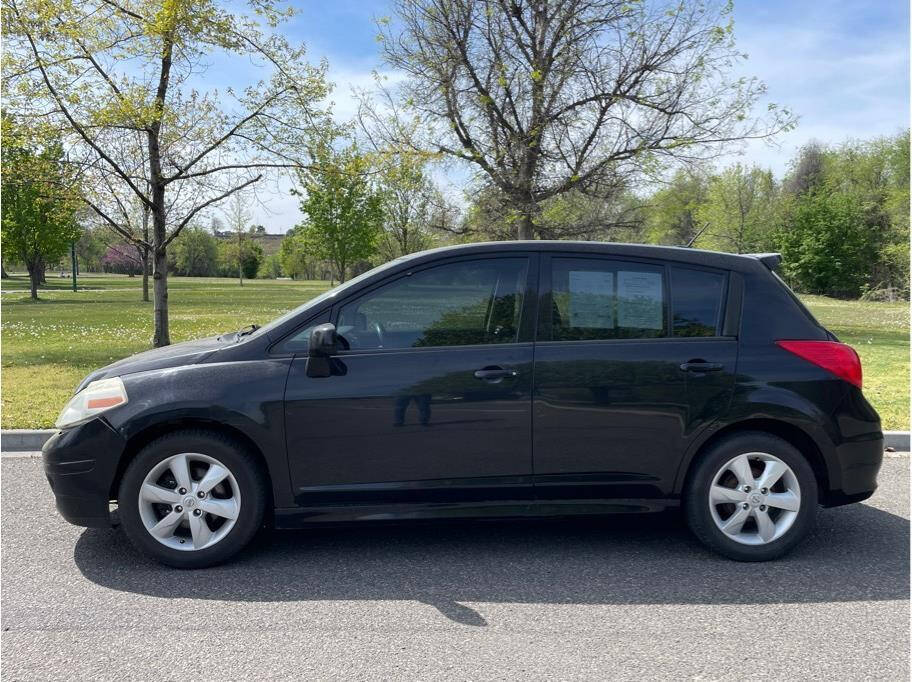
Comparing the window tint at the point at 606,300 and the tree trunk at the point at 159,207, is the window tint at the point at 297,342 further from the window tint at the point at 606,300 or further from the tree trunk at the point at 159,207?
the tree trunk at the point at 159,207

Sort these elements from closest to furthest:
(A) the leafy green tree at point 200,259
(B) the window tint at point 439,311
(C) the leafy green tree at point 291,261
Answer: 1. (B) the window tint at point 439,311
2. (A) the leafy green tree at point 200,259
3. (C) the leafy green tree at point 291,261

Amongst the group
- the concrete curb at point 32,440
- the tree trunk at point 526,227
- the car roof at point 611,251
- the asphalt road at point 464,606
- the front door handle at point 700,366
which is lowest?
the asphalt road at point 464,606

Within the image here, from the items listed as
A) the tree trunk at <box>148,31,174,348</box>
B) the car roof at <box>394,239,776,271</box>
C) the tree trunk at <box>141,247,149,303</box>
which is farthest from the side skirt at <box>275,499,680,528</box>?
the tree trunk at <box>141,247,149,303</box>

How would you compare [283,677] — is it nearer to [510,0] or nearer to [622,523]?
[622,523]

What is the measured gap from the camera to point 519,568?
12.6 feet

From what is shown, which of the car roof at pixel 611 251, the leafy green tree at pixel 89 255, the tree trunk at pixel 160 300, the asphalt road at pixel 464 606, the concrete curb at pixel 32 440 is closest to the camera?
the asphalt road at pixel 464 606

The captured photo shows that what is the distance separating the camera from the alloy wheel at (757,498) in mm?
3891

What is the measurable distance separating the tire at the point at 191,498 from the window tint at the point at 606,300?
185 cm

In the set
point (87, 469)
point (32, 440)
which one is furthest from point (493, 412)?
point (32, 440)

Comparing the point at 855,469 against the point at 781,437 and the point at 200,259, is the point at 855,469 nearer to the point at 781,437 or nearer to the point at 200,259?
the point at 781,437

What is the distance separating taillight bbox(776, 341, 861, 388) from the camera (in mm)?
3945

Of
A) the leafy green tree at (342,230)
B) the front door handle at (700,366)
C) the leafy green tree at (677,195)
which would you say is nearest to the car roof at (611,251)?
the front door handle at (700,366)

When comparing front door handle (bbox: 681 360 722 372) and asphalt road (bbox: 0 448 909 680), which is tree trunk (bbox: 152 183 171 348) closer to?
asphalt road (bbox: 0 448 909 680)

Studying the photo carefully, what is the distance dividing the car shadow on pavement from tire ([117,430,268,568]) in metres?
0.13
